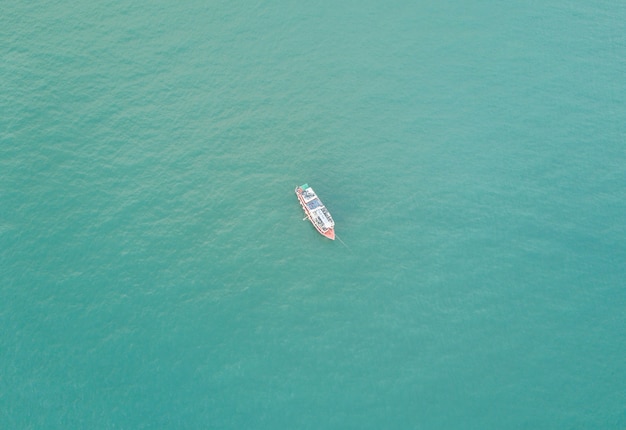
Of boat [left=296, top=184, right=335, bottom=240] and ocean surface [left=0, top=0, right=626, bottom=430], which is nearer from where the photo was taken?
ocean surface [left=0, top=0, right=626, bottom=430]

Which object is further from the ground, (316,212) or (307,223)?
(316,212)

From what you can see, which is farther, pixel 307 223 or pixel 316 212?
pixel 307 223

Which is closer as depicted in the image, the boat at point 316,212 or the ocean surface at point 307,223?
the ocean surface at point 307,223

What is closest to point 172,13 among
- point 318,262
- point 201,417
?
point 318,262
